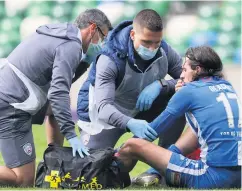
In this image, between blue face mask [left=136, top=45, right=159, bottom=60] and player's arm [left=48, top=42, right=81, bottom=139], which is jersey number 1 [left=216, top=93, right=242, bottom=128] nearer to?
blue face mask [left=136, top=45, right=159, bottom=60]

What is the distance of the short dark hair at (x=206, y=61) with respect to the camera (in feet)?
22.0

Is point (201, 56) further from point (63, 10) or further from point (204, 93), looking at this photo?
point (63, 10)

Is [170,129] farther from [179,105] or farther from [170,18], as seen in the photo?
[170,18]

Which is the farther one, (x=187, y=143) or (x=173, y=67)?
(x=173, y=67)

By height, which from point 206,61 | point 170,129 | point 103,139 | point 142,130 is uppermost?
point 206,61

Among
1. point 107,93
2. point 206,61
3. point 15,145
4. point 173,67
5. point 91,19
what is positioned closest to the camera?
point 206,61

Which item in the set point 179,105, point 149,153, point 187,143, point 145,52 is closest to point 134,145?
point 149,153

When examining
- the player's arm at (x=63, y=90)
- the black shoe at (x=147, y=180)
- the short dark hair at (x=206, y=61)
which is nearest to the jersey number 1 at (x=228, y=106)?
the short dark hair at (x=206, y=61)

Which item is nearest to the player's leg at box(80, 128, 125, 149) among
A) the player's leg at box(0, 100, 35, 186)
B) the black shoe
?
the black shoe

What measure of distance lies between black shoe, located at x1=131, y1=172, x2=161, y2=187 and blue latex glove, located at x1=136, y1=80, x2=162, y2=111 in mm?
715

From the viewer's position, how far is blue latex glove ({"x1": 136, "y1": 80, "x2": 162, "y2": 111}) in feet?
25.1

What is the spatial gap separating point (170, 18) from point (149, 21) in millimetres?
8056

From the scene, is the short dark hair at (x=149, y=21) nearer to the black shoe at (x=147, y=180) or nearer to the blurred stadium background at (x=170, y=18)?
the black shoe at (x=147, y=180)

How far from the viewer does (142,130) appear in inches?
269
